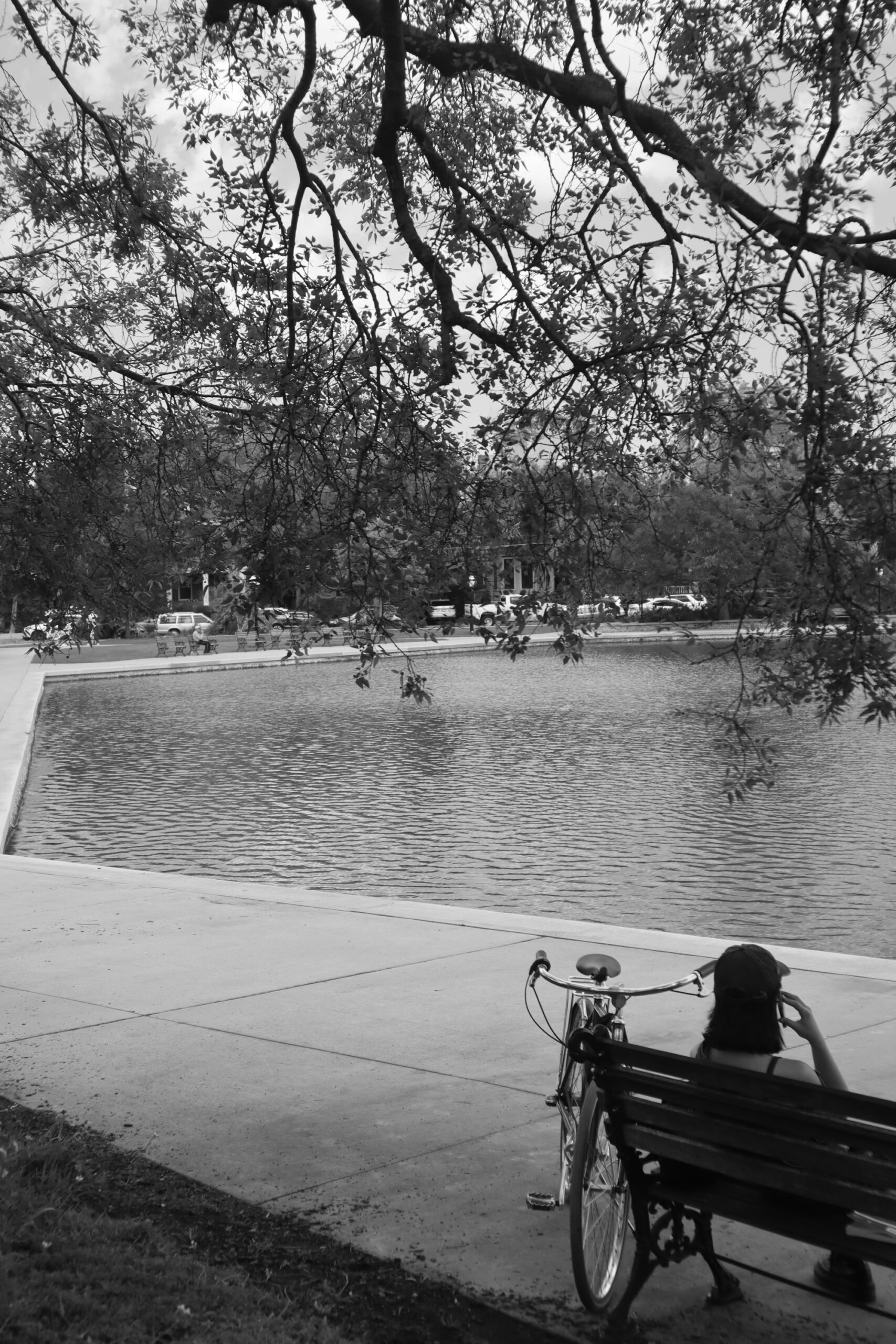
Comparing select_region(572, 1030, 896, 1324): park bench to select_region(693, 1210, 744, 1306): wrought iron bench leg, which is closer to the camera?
select_region(572, 1030, 896, 1324): park bench

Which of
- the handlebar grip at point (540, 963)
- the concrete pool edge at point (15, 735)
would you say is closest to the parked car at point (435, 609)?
the handlebar grip at point (540, 963)

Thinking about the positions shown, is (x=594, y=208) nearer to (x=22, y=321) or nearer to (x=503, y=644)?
(x=503, y=644)

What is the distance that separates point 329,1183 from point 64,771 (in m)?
17.1

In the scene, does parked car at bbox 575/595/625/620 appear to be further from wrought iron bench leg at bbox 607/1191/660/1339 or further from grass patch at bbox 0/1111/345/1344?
grass patch at bbox 0/1111/345/1344

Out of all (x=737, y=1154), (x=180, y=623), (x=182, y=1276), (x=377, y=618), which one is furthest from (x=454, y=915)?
(x=180, y=623)

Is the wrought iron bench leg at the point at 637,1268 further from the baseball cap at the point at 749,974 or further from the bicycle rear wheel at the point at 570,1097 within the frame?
the baseball cap at the point at 749,974

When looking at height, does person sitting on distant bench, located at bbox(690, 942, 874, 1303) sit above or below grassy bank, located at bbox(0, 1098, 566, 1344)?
above

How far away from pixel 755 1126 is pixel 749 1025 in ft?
1.33

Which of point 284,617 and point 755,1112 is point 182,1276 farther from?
point 284,617

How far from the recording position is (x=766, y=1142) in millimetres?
3695

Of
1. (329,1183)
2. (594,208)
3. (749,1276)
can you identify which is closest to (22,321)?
(594,208)

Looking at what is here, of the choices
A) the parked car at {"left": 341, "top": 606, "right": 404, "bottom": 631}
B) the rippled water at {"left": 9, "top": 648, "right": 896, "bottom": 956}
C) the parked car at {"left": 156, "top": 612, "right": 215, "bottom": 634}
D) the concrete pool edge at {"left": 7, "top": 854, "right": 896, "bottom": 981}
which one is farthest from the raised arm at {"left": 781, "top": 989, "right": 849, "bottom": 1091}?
the parked car at {"left": 156, "top": 612, "right": 215, "bottom": 634}

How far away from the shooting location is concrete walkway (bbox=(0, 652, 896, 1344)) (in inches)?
179

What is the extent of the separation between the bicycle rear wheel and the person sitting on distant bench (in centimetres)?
49
